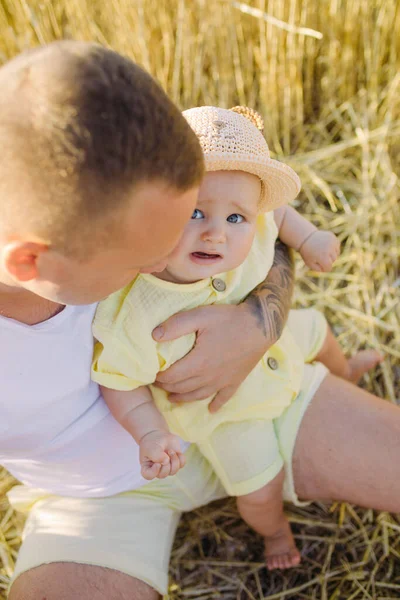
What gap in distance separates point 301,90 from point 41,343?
216 centimetres

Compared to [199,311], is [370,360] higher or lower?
lower

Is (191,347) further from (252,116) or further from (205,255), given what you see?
(252,116)

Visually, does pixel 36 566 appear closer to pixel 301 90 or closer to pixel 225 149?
pixel 225 149

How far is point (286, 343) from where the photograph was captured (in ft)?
5.67

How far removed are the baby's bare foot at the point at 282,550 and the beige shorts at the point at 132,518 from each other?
0.23 meters

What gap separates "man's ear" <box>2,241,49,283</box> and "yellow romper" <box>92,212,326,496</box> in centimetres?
40

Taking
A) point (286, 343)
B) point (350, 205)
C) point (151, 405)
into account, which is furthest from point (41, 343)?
point (350, 205)

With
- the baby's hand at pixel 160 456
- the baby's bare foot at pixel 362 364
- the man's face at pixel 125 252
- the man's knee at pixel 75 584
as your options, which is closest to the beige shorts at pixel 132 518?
the man's knee at pixel 75 584

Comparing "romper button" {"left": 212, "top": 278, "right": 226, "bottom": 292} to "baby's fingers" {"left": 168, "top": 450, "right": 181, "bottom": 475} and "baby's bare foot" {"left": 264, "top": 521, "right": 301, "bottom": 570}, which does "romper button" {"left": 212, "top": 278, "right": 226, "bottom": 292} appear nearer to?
"baby's fingers" {"left": 168, "top": 450, "right": 181, "bottom": 475}

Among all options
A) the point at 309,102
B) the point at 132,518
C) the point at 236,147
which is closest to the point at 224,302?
the point at 236,147

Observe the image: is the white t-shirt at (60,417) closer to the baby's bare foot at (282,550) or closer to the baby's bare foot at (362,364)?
the baby's bare foot at (282,550)

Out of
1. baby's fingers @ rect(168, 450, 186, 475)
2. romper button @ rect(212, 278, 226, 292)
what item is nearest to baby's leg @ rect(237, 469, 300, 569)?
baby's fingers @ rect(168, 450, 186, 475)

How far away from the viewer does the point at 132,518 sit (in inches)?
62.7

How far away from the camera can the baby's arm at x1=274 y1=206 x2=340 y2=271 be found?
1.74 meters
